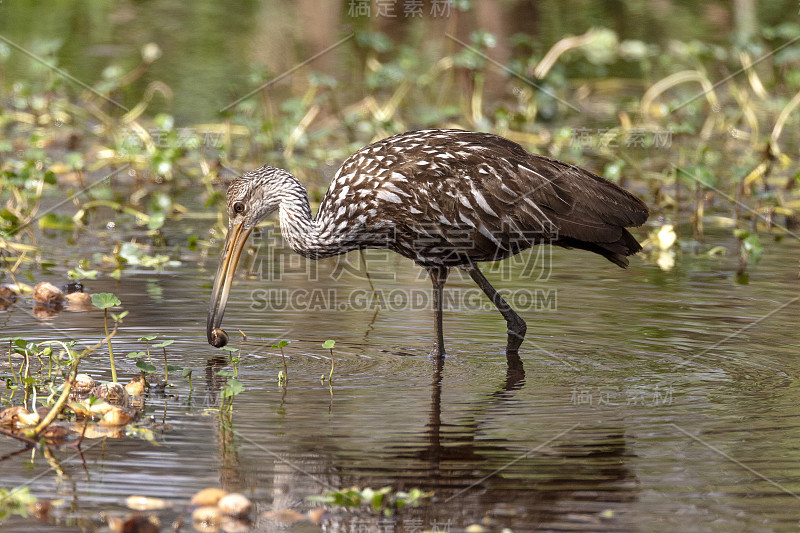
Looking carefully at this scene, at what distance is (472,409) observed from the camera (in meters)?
6.54

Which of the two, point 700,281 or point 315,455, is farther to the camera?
point 700,281

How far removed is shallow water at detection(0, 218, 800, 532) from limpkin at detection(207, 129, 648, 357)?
0.55 m

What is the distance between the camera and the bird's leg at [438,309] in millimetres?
7691

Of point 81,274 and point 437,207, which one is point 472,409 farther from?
point 81,274

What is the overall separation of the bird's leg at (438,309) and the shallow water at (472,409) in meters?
0.13

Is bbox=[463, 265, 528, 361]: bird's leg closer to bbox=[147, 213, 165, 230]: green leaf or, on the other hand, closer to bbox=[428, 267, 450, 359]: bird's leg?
bbox=[428, 267, 450, 359]: bird's leg

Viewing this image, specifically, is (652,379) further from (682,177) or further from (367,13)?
(367,13)

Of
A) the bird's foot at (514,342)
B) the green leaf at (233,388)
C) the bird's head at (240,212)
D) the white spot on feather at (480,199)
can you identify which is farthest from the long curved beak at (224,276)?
the bird's foot at (514,342)

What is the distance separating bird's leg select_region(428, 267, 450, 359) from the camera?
769 centimetres

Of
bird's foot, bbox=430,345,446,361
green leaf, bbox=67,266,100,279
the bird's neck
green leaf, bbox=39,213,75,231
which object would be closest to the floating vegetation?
bird's foot, bbox=430,345,446,361

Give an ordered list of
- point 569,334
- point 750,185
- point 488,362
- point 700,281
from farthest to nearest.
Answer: point 750,185
point 700,281
point 569,334
point 488,362

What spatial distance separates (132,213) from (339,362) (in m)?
4.46

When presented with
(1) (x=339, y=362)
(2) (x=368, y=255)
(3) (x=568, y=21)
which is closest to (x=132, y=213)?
(2) (x=368, y=255)

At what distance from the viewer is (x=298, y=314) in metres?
8.69
